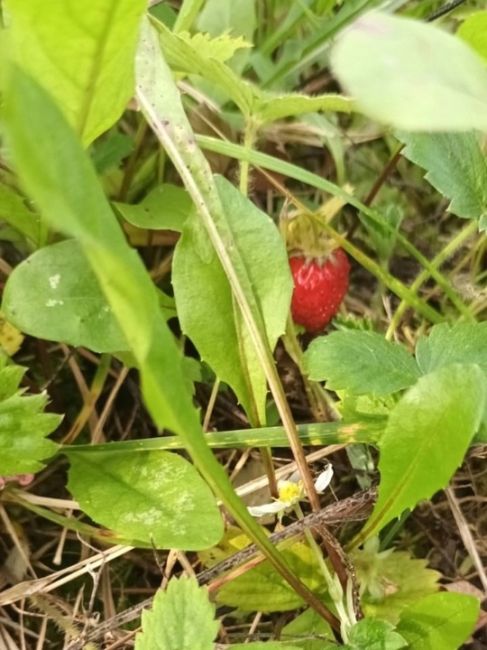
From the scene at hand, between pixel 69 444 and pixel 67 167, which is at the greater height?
pixel 67 167

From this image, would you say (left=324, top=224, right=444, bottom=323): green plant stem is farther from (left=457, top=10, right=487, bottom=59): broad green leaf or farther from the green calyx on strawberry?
(left=457, top=10, right=487, bottom=59): broad green leaf

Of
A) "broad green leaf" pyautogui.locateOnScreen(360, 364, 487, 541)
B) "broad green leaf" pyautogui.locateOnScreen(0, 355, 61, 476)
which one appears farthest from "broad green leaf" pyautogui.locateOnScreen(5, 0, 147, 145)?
"broad green leaf" pyautogui.locateOnScreen(360, 364, 487, 541)

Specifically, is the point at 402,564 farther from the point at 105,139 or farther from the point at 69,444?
the point at 105,139

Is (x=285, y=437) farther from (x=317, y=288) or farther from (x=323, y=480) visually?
(x=317, y=288)

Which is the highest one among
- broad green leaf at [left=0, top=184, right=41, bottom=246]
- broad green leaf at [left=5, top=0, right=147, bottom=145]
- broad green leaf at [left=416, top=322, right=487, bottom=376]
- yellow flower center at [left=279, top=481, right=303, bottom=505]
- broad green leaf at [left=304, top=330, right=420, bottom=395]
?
broad green leaf at [left=5, top=0, right=147, bottom=145]

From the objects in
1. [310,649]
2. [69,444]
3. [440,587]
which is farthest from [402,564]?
[69,444]

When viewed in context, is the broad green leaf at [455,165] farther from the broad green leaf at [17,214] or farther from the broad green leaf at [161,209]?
the broad green leaf at [17,214]
